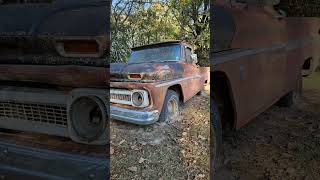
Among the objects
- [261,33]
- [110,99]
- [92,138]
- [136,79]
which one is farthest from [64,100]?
[261,33]

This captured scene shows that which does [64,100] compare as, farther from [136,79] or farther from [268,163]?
[268,163]

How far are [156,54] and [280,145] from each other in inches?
40.1

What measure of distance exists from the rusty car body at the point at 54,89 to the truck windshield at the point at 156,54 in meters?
0.21

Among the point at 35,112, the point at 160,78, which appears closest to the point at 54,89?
the point at 35,112

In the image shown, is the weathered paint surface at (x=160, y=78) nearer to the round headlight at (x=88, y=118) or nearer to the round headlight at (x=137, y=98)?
the round headlight at (x=137, y=98)

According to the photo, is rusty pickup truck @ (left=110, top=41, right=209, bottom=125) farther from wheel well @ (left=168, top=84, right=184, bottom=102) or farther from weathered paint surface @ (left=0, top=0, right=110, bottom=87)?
weathered paint surface @ (left=0, top=0, right=110, bottom=87)

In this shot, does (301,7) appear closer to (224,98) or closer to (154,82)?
(224,98)

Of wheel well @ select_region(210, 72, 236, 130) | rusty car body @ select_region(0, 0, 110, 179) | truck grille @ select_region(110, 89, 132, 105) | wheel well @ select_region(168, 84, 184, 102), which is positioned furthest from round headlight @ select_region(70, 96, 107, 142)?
wheel well @ select_region(210, 72, 236, 130)

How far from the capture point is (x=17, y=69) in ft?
8.59

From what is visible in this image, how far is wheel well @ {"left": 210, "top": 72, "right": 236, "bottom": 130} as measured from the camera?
7.40ft

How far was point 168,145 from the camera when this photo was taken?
200 cm

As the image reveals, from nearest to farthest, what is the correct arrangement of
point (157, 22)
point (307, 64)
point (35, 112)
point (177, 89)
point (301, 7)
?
point (157, 22), point (177, 89), point (301, 7), point (35, 112), point (307, 64)

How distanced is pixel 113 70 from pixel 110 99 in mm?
136

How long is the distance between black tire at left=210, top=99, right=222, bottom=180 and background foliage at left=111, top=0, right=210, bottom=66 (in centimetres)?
42
